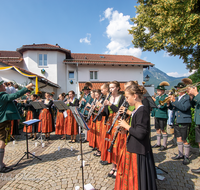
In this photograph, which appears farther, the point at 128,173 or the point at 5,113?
the point at 5,113

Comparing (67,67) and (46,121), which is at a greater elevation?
(67,67)

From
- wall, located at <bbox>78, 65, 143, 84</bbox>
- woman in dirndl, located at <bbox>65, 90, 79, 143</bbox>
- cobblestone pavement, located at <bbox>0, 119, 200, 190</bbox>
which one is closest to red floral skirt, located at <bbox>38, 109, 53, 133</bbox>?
woman in dirndl, located at <bbox>65, 90, 79, 143</bbox>

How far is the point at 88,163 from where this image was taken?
432 centimetres

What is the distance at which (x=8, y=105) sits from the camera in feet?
13.8

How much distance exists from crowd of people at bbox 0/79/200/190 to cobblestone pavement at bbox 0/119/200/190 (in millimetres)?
260

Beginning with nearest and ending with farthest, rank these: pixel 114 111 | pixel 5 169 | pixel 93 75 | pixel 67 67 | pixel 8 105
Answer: pixel 114 111
pixel 5 169
pixel 8 105
pixel 67 67
pixel 93 75

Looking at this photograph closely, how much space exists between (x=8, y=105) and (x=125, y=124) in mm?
3618

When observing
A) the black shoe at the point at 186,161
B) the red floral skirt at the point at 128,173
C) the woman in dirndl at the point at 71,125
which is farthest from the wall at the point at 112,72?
the red floral skirt at the point at 128,173

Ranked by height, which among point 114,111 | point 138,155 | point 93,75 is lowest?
point 138,155

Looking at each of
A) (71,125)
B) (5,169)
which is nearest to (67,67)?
(71,125)

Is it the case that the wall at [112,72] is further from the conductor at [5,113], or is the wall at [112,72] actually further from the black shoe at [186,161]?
the black shoe at [186,161]

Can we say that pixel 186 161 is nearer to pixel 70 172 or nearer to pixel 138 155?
pixel 138 155

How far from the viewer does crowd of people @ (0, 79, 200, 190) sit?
7.26 feet

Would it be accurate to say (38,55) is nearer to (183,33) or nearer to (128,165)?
(183,33)
